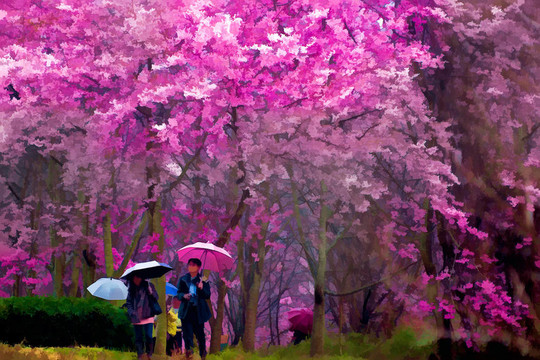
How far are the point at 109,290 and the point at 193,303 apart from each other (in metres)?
3.10

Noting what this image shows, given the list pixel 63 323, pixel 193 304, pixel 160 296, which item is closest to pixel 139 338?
pixel 193 304

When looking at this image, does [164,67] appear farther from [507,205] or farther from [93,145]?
[507,205]

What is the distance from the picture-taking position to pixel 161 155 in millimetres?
13188

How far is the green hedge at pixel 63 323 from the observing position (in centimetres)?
1255

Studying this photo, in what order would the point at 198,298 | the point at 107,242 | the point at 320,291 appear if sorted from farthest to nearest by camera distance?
1. the point at 107,242
2. the point at 320,291
3. the point at 198,298

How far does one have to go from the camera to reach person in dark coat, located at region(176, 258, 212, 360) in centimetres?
1021

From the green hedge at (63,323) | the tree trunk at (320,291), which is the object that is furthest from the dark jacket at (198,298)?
the tree trunk at (320,291)

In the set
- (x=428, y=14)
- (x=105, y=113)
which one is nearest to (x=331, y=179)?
(x=428, y=14)

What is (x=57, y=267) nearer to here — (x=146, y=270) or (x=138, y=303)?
(x=146, y=270)

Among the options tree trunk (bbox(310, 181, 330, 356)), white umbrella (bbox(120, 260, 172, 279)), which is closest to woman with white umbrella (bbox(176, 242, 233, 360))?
white umbrella (bbox(120, 260, 172, 279))

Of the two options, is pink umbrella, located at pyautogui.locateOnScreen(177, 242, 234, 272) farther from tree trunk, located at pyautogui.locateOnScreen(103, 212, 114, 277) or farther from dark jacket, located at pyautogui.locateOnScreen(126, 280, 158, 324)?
tree trunk, located at pyautogui.locateOnScreen(103, 212, 114, 277)

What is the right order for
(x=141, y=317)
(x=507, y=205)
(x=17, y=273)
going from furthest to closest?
(x=17, y=273) < (x=507, y=205) < (x=141, y=317)

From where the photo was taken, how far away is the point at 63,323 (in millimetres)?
13000

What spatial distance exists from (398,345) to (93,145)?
894 centimetres
